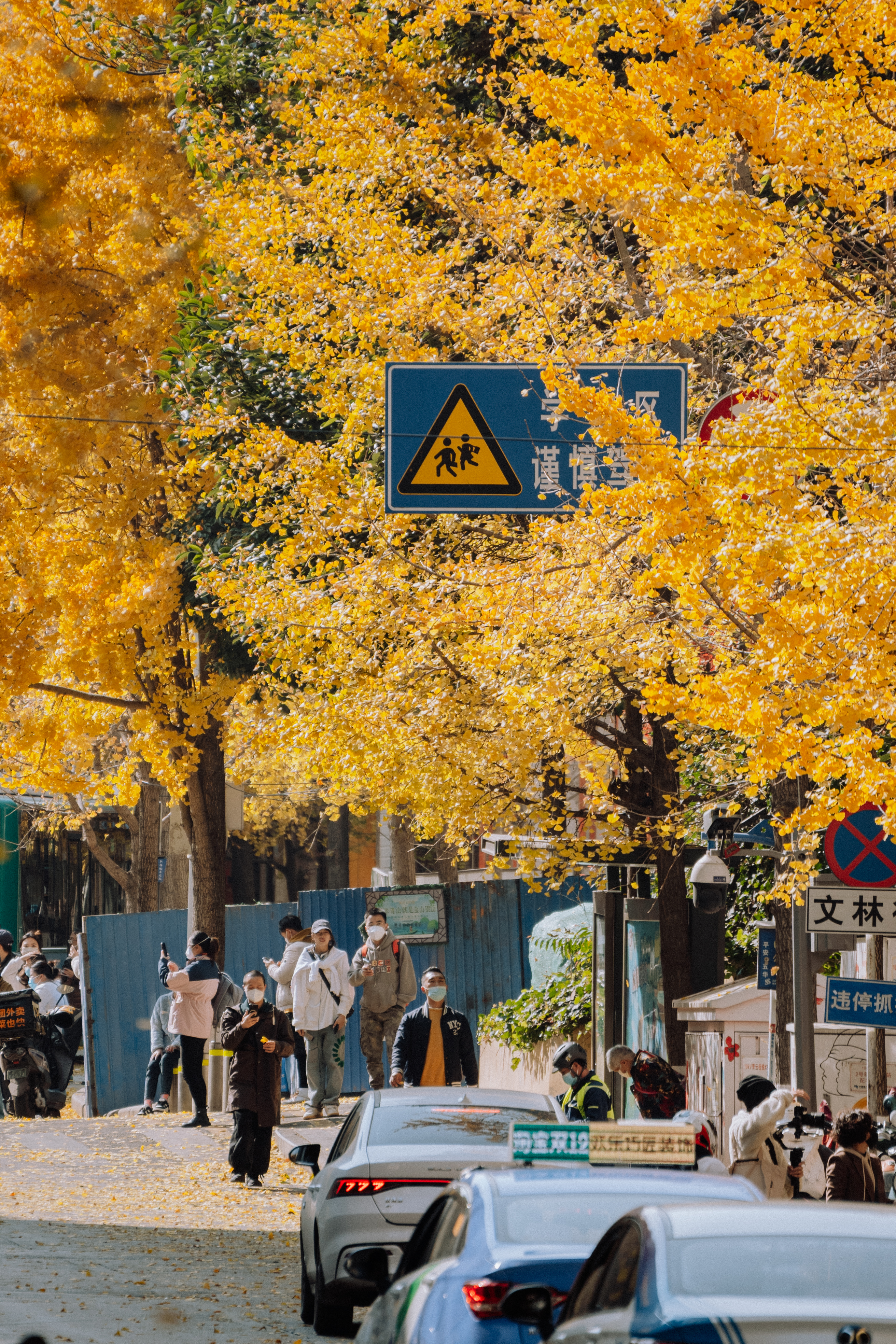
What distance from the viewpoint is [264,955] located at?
2281 centimetres

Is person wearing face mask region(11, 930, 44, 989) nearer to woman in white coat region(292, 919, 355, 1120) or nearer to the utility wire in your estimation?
woman in white coat region(292, 919, 355, 1120)

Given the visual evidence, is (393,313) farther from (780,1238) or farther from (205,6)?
(780,1238)

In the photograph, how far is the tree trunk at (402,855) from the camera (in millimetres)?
30203

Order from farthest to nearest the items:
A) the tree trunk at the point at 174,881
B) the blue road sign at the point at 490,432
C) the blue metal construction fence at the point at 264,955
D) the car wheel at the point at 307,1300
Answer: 1. the tree trunk at the point at 174,881
2. the blue metal construction fence at the point at 264,955
3. the blue road sign at the point at 490,432
4. the car wheel at the point at 307,1300

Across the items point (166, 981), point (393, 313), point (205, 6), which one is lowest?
point (166, 981)

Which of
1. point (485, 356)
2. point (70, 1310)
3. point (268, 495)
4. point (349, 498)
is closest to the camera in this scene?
point (70, 1310)

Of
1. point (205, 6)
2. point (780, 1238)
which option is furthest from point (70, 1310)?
point (205, 6)

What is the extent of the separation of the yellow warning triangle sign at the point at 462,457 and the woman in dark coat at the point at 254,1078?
511 cm

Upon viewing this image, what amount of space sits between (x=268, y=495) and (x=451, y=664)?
9.40 feet

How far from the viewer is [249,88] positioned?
1773 centimetres

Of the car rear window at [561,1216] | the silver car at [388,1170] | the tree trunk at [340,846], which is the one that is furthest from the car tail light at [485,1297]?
the tree trunk at [340,846]

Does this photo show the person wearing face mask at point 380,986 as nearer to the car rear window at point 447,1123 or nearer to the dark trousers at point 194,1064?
the dark trousers at point 194,1064

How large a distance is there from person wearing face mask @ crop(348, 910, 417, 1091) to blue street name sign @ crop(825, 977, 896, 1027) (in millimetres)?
7331

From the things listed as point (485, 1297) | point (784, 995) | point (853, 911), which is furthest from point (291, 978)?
point (485, 1297)
